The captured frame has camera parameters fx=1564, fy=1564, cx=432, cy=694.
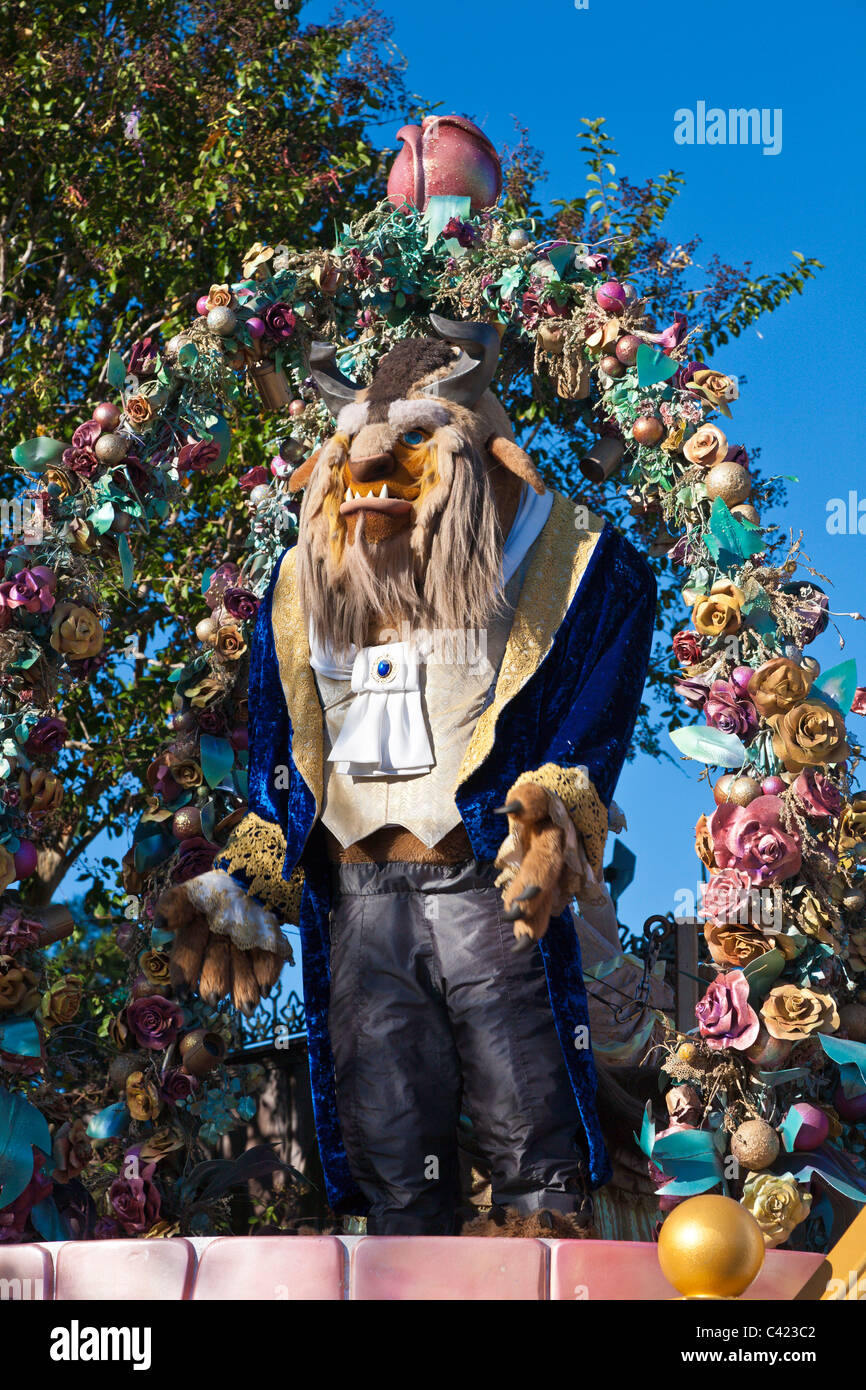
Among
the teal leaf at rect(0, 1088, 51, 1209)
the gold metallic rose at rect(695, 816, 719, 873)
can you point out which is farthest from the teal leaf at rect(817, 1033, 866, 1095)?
the teal leaf at rect(0, 1088, 51, 1209)

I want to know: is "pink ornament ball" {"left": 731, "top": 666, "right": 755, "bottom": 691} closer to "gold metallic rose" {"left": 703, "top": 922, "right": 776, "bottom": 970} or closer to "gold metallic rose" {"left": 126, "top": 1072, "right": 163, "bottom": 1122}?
"gold metallic rose" {"left": 703, "top": 922, "right": 776, "bottom": 970}

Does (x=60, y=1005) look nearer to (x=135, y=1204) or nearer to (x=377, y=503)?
(x=135, y=1204)

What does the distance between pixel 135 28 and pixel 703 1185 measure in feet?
20.0

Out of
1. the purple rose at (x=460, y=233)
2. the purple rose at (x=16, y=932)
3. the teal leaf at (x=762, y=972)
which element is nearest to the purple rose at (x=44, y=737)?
the purple rose at (x=16, y=932)

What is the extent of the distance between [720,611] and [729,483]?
0.92ft

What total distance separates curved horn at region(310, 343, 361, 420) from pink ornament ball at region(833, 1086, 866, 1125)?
68.9 inches

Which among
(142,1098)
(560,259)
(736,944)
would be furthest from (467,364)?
(142,1098)

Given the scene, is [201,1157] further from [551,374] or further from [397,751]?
[551,374]

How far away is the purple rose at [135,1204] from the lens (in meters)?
3.47

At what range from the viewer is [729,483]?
328 cm

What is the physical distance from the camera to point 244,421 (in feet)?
21.9

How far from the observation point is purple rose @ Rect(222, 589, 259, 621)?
3.92m
